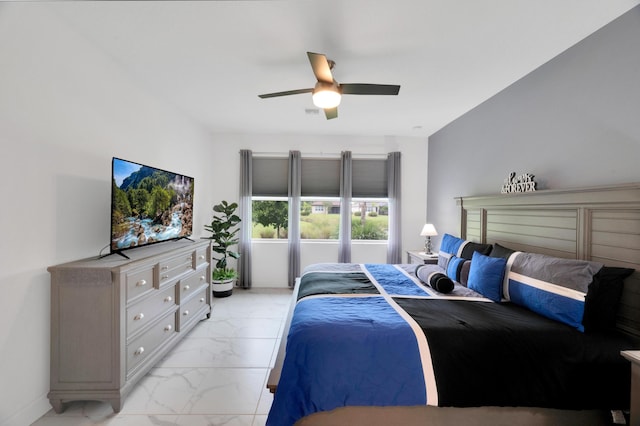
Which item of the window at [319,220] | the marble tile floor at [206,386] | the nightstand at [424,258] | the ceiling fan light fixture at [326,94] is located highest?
the ceiling fan light fixture at [326,94]

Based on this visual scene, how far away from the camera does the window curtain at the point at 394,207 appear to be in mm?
4570

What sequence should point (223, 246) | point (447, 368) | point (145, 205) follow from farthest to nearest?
1. point (223, 246)
2. point (145, 205)
3. point (447, 368)

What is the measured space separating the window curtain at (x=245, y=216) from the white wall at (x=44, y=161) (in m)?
1.81

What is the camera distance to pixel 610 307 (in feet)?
5.20

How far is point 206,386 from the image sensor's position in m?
2.14

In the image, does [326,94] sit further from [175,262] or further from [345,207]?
[345,207]

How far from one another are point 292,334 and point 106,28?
101 inches

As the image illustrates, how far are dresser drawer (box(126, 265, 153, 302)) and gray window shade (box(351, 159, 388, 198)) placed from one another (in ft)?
10.9

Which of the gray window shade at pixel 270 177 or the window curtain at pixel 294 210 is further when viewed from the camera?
the gray window shade at pixel 270 177

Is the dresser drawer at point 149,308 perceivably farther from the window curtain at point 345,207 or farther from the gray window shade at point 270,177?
the window curtain at point 345,207

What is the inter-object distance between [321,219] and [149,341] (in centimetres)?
311

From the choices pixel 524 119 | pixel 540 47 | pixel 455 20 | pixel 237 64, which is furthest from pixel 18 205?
pixel 524 119

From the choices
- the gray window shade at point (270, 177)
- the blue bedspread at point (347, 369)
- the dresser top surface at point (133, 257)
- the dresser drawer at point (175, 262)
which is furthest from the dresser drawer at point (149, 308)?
the gray window shade at point (270, 177)

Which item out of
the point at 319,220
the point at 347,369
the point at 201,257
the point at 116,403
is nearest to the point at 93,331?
the point at 116,403
